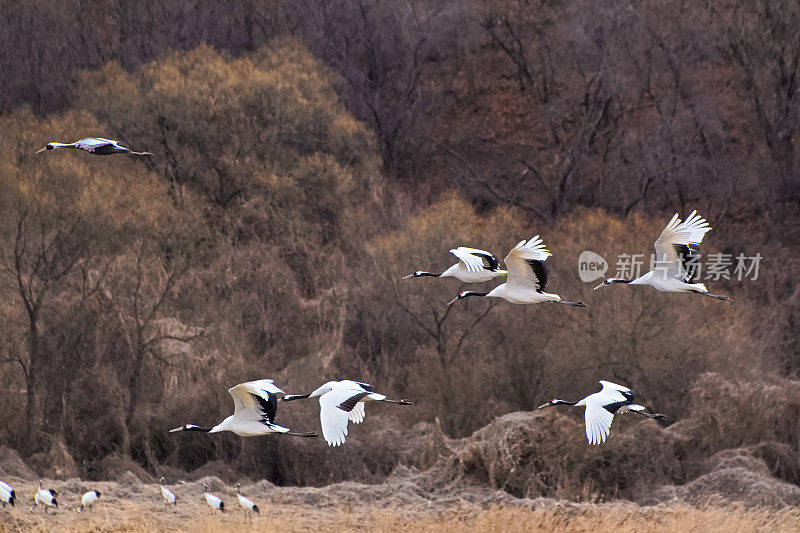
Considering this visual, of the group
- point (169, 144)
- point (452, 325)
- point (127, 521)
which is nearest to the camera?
point (127, 521)

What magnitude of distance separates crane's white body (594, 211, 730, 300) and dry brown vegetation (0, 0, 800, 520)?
11.1ft

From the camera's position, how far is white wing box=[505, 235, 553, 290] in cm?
2012

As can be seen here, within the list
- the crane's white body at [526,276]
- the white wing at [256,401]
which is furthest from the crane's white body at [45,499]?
the crane's white body at [526,276]

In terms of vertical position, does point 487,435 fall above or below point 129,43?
below

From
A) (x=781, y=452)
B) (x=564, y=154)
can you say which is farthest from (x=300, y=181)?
(x=781, y=452)

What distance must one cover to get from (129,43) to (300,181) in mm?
11851

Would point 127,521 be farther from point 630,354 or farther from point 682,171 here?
point 682,171

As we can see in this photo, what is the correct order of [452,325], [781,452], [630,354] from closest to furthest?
[781,452], [630,354], [452,325]

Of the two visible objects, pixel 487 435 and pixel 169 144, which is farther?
pixel 169 144

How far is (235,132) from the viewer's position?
141 ft

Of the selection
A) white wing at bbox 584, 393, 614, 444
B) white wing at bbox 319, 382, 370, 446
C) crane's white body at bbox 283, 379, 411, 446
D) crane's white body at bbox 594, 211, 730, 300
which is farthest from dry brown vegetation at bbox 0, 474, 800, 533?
crane's white body at bbox 594, 211, 730, 300

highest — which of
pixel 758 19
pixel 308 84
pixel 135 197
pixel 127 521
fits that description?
pixel 758 19

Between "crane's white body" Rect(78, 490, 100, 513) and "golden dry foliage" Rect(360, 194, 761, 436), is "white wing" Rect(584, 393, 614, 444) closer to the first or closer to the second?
"crane's white body" Rect(78, 490, 100, 513)

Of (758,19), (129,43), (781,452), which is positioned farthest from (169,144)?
(781,452)
